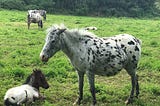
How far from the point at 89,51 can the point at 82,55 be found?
0.69 ft

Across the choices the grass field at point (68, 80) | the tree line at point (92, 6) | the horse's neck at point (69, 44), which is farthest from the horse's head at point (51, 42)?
the tree line at point (92, 6)

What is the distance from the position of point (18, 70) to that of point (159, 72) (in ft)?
17.5

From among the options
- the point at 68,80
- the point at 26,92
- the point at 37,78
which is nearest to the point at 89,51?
the point at 37,78

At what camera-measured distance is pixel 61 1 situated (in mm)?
56719

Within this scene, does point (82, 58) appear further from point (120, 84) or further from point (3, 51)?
point (3, 51)

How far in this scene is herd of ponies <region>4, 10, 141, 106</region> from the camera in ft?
28.3

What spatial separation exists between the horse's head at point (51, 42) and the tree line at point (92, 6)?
44.0 m

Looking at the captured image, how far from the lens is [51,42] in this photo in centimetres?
864

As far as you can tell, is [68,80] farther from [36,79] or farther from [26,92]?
[26,92]

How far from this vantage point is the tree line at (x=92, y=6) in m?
53.8

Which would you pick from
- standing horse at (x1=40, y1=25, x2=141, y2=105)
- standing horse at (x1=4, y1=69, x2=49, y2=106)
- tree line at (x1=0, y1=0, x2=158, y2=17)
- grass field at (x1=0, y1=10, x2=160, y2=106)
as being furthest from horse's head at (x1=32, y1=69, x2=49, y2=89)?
tree line at (x1=0, y1=0, x2=158, y2=17)

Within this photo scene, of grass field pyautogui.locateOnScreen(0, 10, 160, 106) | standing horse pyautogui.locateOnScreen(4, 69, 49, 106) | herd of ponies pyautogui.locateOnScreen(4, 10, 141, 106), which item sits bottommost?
grass field pyautogui.locateOnScreen(0, 10, 160, 106)

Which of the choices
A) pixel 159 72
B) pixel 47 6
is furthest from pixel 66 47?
pixel 47 6

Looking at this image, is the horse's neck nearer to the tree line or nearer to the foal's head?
the foal's head
